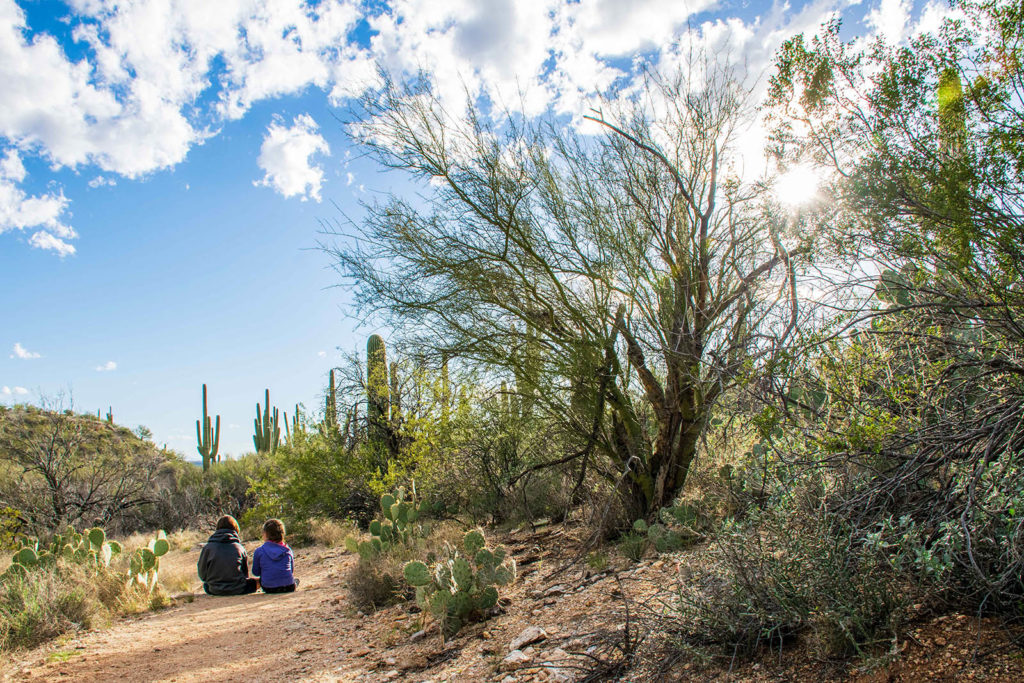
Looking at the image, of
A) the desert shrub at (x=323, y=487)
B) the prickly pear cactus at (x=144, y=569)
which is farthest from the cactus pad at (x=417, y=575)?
the desert shrub at (x=323, y=487)

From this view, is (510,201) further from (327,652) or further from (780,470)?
(327,652)

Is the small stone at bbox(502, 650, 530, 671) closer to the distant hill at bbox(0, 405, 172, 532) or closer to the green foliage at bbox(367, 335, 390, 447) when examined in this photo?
the green foliage at bbox(367, 335, 390, 447)

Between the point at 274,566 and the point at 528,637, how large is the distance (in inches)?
213

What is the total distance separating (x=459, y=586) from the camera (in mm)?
5645

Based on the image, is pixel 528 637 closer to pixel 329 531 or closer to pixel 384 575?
pixel 384 575

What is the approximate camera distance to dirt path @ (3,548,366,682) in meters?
5.05

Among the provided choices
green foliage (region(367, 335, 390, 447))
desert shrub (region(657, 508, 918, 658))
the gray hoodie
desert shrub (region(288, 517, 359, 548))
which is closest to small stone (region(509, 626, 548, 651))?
desert shrub (region(657, 508, 918, 658))

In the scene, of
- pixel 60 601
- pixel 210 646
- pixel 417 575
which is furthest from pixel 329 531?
pixel 417 575

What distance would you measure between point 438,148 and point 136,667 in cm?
597

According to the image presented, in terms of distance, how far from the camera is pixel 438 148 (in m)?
7.04

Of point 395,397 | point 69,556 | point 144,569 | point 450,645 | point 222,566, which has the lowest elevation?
point 450,645

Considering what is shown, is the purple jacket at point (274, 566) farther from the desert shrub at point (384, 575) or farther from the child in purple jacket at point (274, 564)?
the desert shrub at point (384, 575)

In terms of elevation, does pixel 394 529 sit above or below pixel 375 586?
above

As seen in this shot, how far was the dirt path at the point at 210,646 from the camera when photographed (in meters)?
5.05
